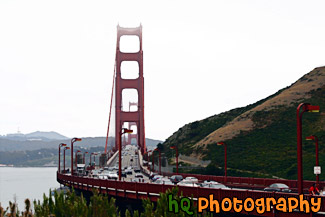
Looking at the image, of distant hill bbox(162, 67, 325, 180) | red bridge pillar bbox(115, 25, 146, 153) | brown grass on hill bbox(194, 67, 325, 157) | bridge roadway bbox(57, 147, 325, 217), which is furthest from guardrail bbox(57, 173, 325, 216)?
red bridge pillar bbox(115, 25, 146, 153)

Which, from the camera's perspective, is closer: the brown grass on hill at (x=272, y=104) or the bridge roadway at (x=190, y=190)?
the bridge roadway at (x=190, y=190)

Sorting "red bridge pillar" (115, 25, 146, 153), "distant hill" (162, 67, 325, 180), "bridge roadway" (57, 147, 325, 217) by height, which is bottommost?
"bridge roadway" (57, 147, 325, 217)

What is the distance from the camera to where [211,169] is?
294 ft

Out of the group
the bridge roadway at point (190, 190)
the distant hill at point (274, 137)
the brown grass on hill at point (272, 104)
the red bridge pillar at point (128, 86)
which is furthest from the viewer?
the red bridge pillar at point (128, 86)

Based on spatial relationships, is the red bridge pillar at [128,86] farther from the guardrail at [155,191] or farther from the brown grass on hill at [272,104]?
the guardrail at [155,191]

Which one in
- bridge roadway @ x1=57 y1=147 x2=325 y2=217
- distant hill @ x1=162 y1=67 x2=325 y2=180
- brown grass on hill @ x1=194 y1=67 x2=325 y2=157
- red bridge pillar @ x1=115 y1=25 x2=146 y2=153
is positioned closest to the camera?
bridge roadway @ x1=57 y1=147 x2=325 y2=217

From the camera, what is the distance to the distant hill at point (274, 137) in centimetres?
9206

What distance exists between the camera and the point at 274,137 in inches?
4296

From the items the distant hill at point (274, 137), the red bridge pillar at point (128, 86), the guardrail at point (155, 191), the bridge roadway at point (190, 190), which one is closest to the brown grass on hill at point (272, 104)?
the distant hill at point (274, 137)

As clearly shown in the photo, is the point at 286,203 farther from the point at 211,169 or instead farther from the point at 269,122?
the point at 269,122

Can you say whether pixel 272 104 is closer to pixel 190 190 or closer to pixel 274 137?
pixel 274 137

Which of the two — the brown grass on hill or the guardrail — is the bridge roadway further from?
the brown grass on hill

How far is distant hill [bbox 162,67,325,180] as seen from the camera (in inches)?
3625

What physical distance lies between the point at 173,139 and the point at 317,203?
489 ft
